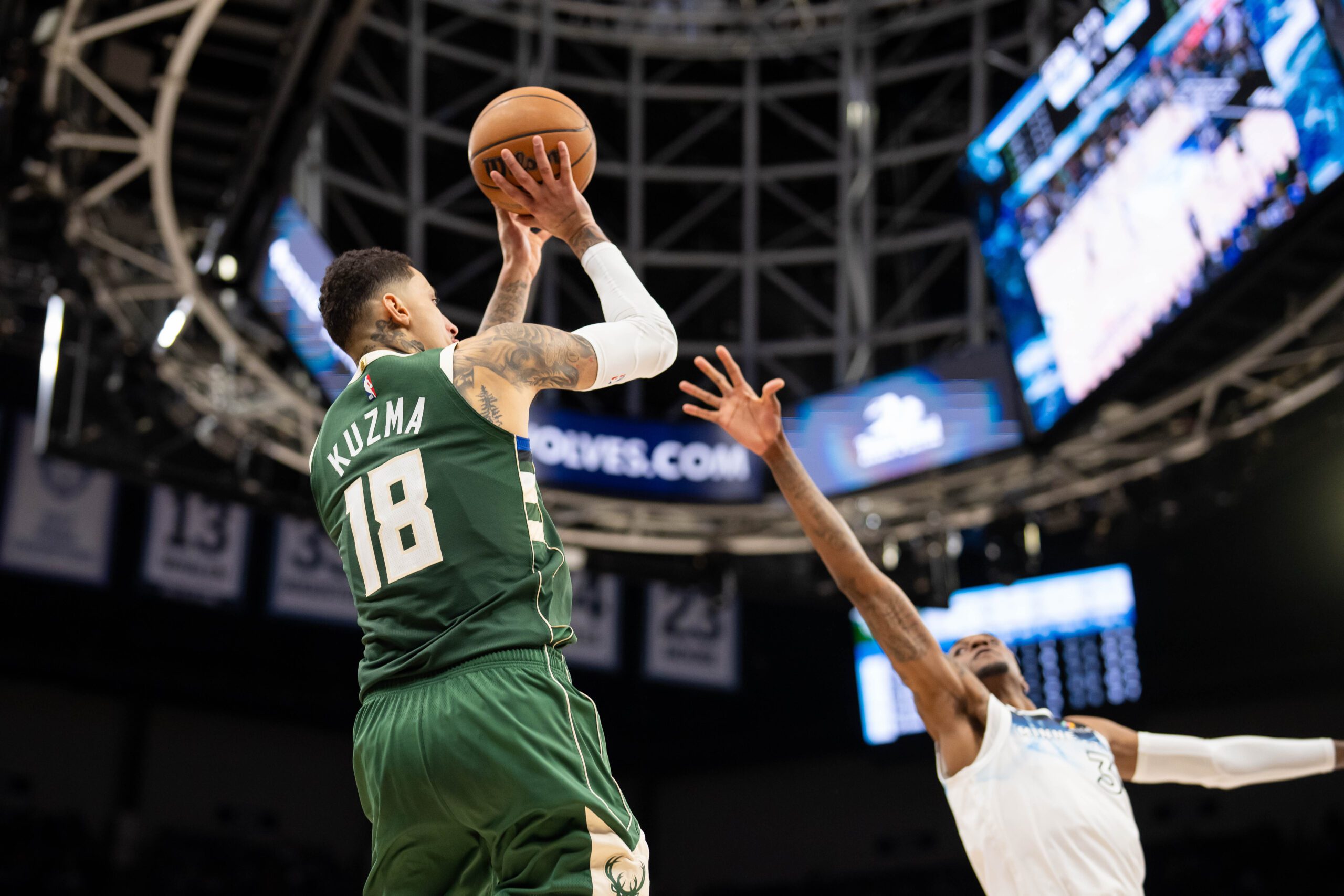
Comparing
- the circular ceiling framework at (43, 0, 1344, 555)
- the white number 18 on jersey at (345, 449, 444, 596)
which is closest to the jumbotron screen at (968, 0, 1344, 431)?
the circular ceiling framework at (43, 0, 1344, 555)

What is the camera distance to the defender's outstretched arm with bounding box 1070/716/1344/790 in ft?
13.5

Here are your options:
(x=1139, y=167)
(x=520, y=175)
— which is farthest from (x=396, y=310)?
(x=1139, y=167)

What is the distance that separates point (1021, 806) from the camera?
3.77m

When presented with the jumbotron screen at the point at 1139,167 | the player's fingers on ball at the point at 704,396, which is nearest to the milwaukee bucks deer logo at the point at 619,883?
the player's fingers on ball at the point at 704,396

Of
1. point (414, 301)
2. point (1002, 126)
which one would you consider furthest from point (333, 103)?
point (414, 301)

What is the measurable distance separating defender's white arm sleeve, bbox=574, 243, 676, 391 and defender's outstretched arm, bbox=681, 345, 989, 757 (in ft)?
2.80

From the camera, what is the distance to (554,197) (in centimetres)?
298

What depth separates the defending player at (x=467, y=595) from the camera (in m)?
2.33

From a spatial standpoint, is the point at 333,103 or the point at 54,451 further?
the point at 333,103

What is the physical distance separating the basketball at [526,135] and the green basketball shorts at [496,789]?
1293 millimetres

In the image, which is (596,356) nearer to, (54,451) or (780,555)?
(54,451)

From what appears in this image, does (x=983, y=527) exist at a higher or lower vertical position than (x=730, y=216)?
lower

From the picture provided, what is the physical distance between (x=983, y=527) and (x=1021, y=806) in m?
8.66

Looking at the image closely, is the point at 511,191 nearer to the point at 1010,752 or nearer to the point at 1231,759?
the point at 1010,752
